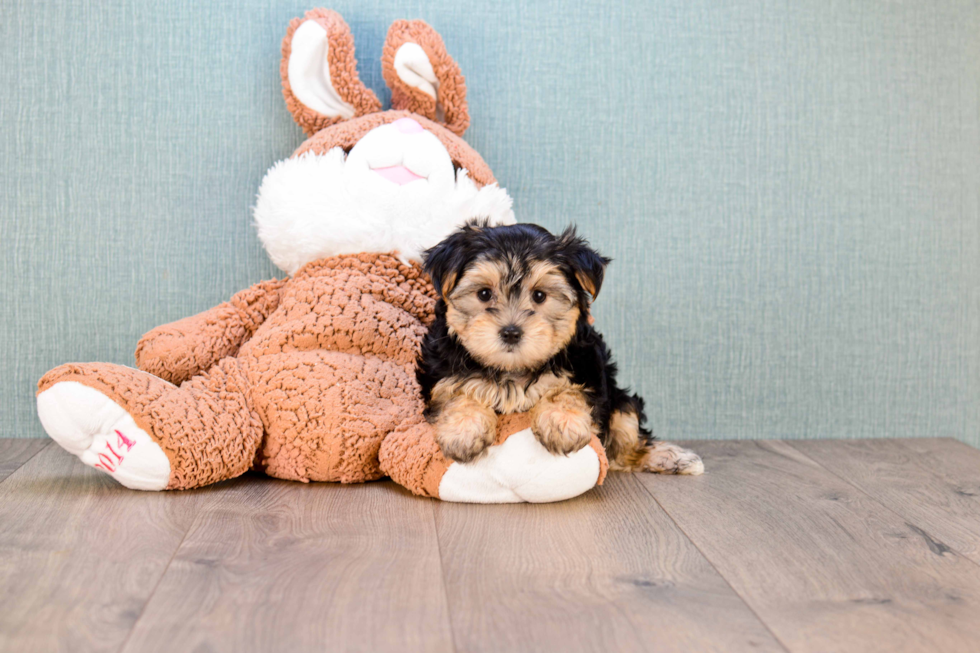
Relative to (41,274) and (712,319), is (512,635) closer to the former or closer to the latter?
(712,319)

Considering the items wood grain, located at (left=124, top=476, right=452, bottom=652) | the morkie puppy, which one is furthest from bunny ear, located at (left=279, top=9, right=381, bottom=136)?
wood grain, located at (left=124, top=476, right=452, bottom=652)

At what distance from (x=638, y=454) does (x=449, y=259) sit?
1017mm

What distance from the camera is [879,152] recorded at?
3088 millimetres

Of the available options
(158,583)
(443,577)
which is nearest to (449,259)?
(443,577)

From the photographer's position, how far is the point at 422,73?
2.64 m

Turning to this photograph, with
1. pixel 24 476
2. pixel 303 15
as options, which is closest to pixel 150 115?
Result: pixel 303 15

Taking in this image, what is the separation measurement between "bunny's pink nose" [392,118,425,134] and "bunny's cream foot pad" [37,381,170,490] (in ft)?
3.90

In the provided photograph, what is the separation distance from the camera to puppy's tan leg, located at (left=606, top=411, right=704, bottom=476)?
8.24 ft

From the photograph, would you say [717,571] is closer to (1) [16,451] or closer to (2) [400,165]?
(2) [400,165]

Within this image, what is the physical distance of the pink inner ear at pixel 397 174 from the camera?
8.16 ft

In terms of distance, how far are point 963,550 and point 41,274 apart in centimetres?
306

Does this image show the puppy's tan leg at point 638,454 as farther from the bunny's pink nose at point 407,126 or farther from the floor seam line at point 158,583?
the floor seam line at point 158,583

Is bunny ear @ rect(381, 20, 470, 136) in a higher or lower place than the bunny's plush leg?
higher

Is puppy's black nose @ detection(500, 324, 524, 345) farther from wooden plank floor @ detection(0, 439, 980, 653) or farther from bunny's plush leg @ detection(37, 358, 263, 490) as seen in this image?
bunny's plush leg @ detection(37, 358, 263, 490)
